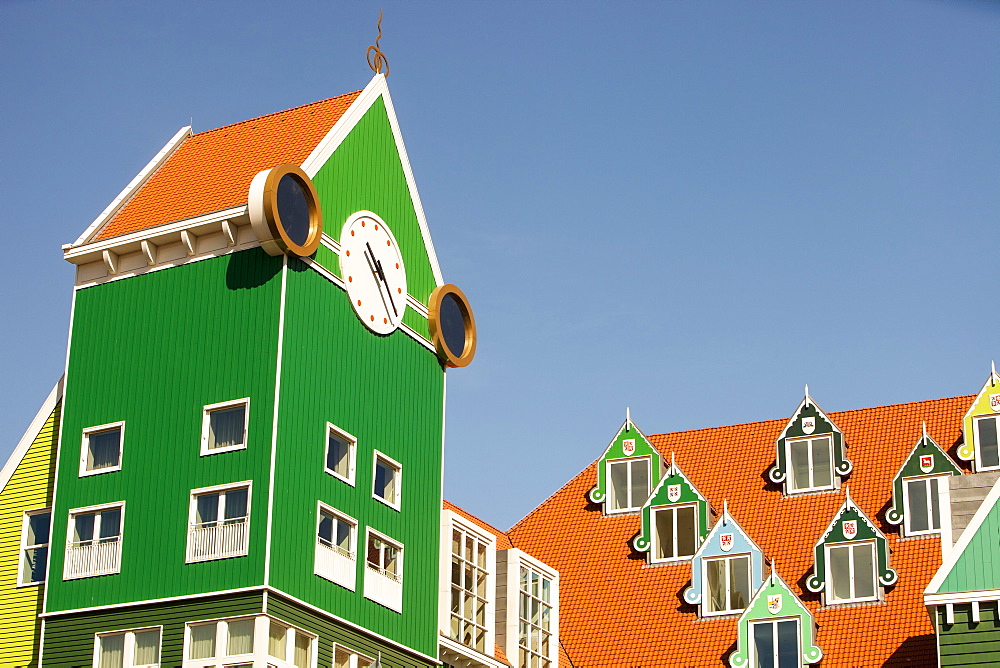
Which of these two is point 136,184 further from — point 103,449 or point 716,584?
point 716,584

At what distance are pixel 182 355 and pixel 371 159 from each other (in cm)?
794

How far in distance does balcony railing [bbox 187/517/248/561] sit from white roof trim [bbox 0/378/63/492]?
6740 millimetres

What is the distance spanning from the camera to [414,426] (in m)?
51.0

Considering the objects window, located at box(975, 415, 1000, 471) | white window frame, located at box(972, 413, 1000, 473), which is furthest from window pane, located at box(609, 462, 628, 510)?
window, located at box(975, 415, 1000, 471)

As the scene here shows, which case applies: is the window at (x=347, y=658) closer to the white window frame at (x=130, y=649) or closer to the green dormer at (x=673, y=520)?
the white window frame at (x=130, y=649)

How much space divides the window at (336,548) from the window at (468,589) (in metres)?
5.37

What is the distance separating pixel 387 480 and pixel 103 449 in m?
7.12

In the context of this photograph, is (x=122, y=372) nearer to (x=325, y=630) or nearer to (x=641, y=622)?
(x=325, y=630)

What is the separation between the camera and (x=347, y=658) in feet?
153

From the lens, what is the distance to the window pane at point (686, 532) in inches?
2394

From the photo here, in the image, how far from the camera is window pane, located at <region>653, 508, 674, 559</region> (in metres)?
61.2

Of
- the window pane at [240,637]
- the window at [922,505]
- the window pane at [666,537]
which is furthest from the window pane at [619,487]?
the window pane at [240,637]

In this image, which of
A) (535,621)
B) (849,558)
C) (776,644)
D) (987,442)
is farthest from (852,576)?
(535,621)

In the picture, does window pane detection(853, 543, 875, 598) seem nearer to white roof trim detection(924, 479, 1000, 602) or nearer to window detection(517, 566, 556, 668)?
white roof trim detection(924, 479, 1000, 602)
